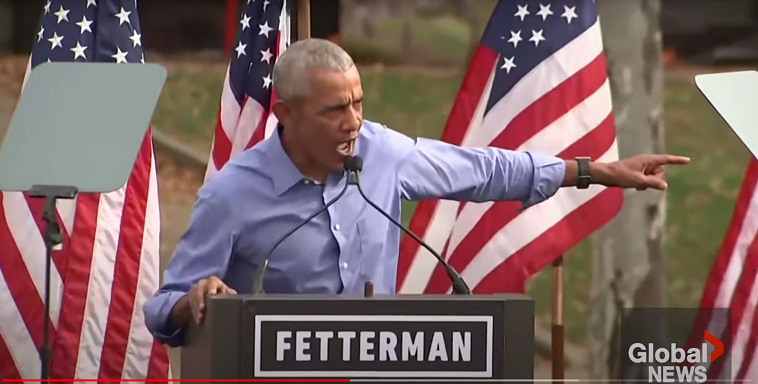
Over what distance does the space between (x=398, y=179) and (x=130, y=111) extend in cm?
58

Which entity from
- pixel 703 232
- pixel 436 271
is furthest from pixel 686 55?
pixel 436 271

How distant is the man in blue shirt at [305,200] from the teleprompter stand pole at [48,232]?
23cm

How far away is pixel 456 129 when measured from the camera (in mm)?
3691

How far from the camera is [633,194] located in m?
4.32

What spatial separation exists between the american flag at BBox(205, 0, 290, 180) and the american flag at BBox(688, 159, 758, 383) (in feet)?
4.68

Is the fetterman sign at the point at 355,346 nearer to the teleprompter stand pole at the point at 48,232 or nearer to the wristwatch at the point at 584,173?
the teleprompter stand pole at the point at 48,232

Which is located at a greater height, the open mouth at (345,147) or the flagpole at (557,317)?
the open mouth at (345,147)

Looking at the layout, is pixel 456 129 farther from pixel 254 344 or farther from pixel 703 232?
pixel 254 344

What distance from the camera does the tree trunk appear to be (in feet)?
14.1

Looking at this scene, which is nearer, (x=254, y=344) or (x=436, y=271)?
(x=254, y=344)

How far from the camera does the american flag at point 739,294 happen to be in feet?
12.0

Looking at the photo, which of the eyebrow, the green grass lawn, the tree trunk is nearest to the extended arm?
the eyebrow

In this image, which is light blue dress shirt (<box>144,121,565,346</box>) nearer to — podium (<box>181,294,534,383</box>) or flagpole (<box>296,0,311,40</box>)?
podium (<box>181,294,534,383</box>)

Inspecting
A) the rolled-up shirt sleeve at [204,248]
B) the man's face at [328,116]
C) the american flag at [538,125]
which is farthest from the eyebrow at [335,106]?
the american flag at [538,125]
